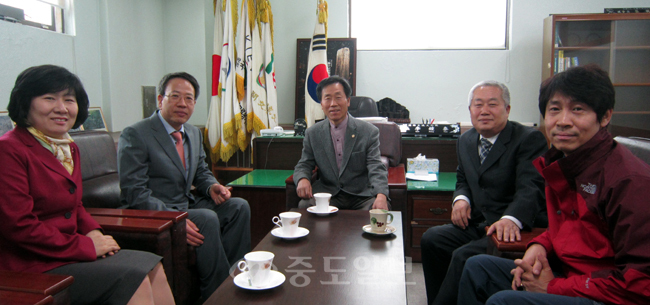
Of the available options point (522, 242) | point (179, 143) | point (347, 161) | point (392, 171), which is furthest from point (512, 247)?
point (179, 143)

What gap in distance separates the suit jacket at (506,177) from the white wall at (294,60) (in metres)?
2.56

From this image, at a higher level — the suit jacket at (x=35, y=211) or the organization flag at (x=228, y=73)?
the organization flag at (x=228, y=73)

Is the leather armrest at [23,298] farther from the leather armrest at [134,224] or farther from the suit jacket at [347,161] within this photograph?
the suit jacket at [347,161]

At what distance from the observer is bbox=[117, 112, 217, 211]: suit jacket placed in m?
1.92

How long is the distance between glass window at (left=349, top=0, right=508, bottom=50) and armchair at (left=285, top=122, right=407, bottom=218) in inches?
71.8

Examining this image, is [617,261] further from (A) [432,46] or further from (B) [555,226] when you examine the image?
(A) [432,46]

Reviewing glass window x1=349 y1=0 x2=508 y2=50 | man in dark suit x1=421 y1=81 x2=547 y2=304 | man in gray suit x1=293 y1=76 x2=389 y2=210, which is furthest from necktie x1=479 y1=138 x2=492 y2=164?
glass window x1=349 y1=0 x2=508 y2=50

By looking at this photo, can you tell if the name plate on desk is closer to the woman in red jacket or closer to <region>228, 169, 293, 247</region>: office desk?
<region>228, 169, 293, 247</region>: office desk

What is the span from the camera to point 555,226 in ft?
4.28

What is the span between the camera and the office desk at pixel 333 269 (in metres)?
1.09

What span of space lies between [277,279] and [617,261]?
0.89 metres

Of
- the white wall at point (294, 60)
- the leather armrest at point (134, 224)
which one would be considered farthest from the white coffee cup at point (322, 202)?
the white wall at point (294, 60)

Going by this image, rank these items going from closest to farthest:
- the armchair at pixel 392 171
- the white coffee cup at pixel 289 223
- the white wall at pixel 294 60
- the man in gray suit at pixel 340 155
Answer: the white coffee cup at pixel 289 223, the armchair at pixel 392 171, the man in gray suit at pixel 340 155, the white wall at pixel 294 60

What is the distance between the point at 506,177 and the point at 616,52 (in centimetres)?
326
